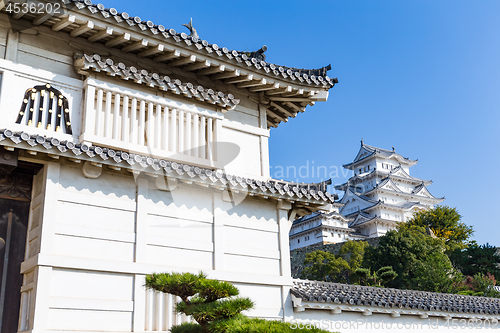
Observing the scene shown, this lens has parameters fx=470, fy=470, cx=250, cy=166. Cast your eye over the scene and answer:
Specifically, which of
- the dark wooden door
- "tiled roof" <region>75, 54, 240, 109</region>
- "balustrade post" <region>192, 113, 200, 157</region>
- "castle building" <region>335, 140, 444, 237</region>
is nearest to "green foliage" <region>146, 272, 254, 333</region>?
the dark wooden door

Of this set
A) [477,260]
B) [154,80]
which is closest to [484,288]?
[477,260]

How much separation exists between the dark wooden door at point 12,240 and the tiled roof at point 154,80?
2.43m

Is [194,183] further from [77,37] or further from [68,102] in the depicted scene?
[77,37]

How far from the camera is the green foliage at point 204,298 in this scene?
639 cm

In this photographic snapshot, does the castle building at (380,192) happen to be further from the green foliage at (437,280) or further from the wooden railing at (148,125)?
the wooden railing at (148,125)

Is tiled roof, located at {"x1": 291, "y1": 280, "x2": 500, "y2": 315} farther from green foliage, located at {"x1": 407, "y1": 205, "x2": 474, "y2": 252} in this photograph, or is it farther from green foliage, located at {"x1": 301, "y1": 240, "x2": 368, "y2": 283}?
green foliage, located at {"x1": 407, "y1": 205, "x2": 474, "y2": 252}

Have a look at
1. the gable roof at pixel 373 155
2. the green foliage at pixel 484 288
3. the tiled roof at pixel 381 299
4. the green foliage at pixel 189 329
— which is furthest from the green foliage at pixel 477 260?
the green foliage at pixel 189 329

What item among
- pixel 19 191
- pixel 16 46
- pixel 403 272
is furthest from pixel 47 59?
pixel 403 272

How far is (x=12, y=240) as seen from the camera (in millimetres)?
8320

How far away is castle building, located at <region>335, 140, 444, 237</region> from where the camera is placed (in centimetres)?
5819

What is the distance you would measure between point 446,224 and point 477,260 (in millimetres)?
12051

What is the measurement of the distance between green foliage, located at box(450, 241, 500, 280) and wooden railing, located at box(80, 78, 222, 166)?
111ft

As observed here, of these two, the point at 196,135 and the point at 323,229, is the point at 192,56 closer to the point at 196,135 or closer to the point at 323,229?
the point at 196,135

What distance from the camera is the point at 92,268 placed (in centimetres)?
792
